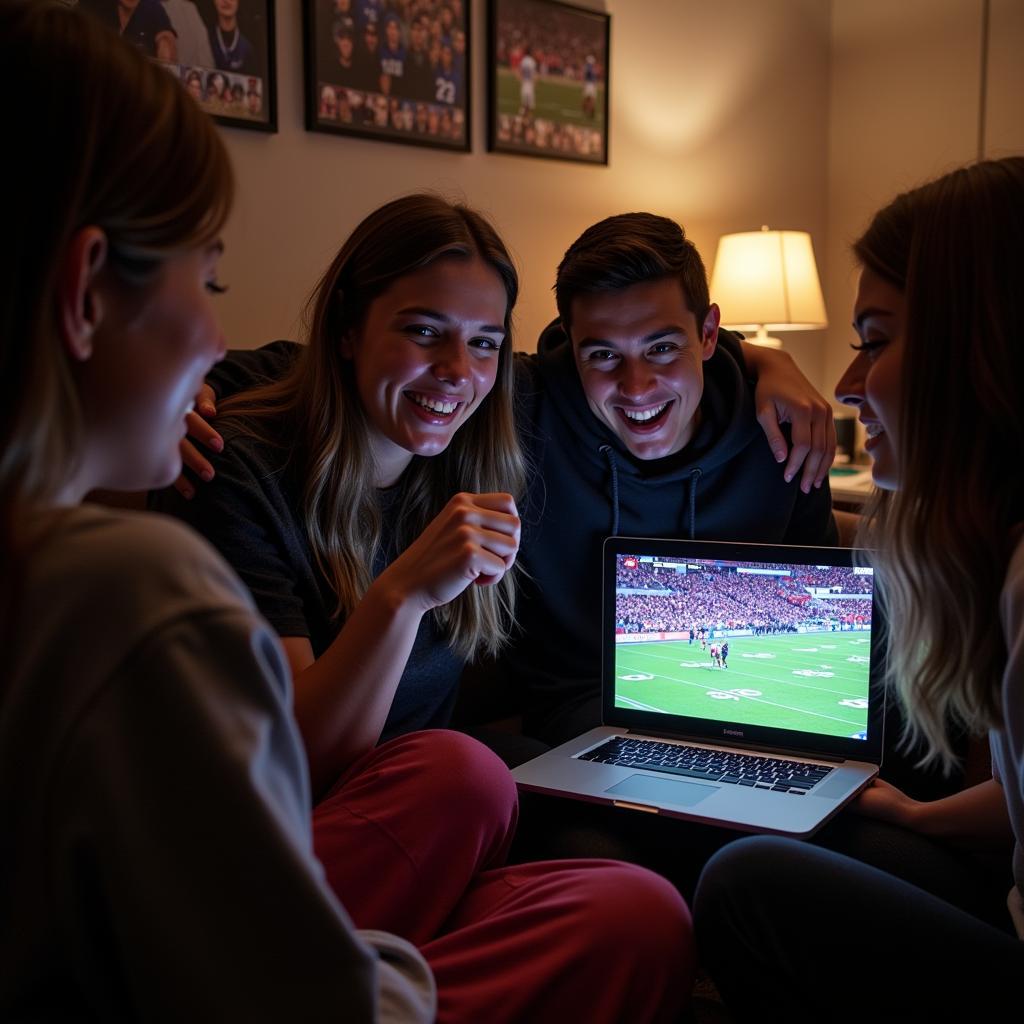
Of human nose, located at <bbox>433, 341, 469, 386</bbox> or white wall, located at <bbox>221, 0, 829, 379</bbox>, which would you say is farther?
white wall, located at <bbox>221, 0, 829, 379</bbox>

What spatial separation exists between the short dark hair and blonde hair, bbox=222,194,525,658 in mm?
187

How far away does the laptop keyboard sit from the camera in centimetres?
132

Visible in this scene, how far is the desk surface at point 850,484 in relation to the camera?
2.90 metres

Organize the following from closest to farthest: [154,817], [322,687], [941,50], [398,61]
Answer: [154,817]
[322,687]
[398,61]
[941,50]

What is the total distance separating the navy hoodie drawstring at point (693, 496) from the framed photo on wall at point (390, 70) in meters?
1.41

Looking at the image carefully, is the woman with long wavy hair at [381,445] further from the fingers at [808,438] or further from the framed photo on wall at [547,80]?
the framed photo on wall at [547,80]

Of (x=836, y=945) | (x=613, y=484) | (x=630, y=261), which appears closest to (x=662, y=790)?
(x=836, y=945)

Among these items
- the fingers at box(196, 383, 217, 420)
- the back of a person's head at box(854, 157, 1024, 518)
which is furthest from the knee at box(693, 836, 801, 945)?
the fingers at box(196, 383, 217, 420)

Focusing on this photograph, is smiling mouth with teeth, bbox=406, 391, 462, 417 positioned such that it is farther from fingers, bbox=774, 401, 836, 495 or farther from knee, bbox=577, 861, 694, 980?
knee, bbox=577, 861, 694, 980

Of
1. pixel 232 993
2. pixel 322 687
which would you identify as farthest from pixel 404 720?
pixel 232 993

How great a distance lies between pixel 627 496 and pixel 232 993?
1.28 meters

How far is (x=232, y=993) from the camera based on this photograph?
0.53 m

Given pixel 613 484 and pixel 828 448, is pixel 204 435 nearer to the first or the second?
pixel 613 484

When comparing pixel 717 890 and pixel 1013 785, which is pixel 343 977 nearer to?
pixel 717 890
